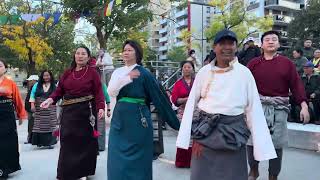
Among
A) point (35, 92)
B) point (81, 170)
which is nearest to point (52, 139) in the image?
point (35, 92)

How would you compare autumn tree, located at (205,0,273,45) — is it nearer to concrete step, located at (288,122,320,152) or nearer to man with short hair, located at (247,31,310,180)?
concrete step, located at (288,122,320,152)

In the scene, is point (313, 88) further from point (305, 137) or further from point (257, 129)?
point (257, 129)

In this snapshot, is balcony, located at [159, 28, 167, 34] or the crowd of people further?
balcony, located at [159, 28, 167, 34]

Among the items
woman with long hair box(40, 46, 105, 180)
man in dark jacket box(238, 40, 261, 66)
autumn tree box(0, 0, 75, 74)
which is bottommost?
woman with long hair box(40, 46, 105, 180)

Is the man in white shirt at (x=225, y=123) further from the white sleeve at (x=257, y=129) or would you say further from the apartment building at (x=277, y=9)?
the apartment building at (x=277, y=9)

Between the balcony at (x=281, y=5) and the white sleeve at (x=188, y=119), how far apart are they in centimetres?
5899

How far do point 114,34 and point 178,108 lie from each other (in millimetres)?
12384

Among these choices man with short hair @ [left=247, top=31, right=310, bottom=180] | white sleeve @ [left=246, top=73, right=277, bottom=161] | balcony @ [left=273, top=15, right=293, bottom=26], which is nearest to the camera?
white sleeve @ [left=246, top=73, right=277, bottom=161]

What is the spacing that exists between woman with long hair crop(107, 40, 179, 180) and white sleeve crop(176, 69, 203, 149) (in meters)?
0.82

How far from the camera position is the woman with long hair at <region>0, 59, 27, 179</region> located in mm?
6363

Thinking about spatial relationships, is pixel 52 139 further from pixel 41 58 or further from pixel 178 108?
pixel 41 58

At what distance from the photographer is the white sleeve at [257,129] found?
352cm

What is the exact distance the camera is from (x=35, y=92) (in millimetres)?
9375

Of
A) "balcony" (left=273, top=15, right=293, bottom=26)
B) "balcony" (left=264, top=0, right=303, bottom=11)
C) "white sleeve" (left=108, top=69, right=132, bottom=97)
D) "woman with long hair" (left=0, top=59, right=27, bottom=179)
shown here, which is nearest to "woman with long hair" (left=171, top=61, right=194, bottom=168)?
"white sleeve" (left=108, top=69, right=132, bottom=97)
